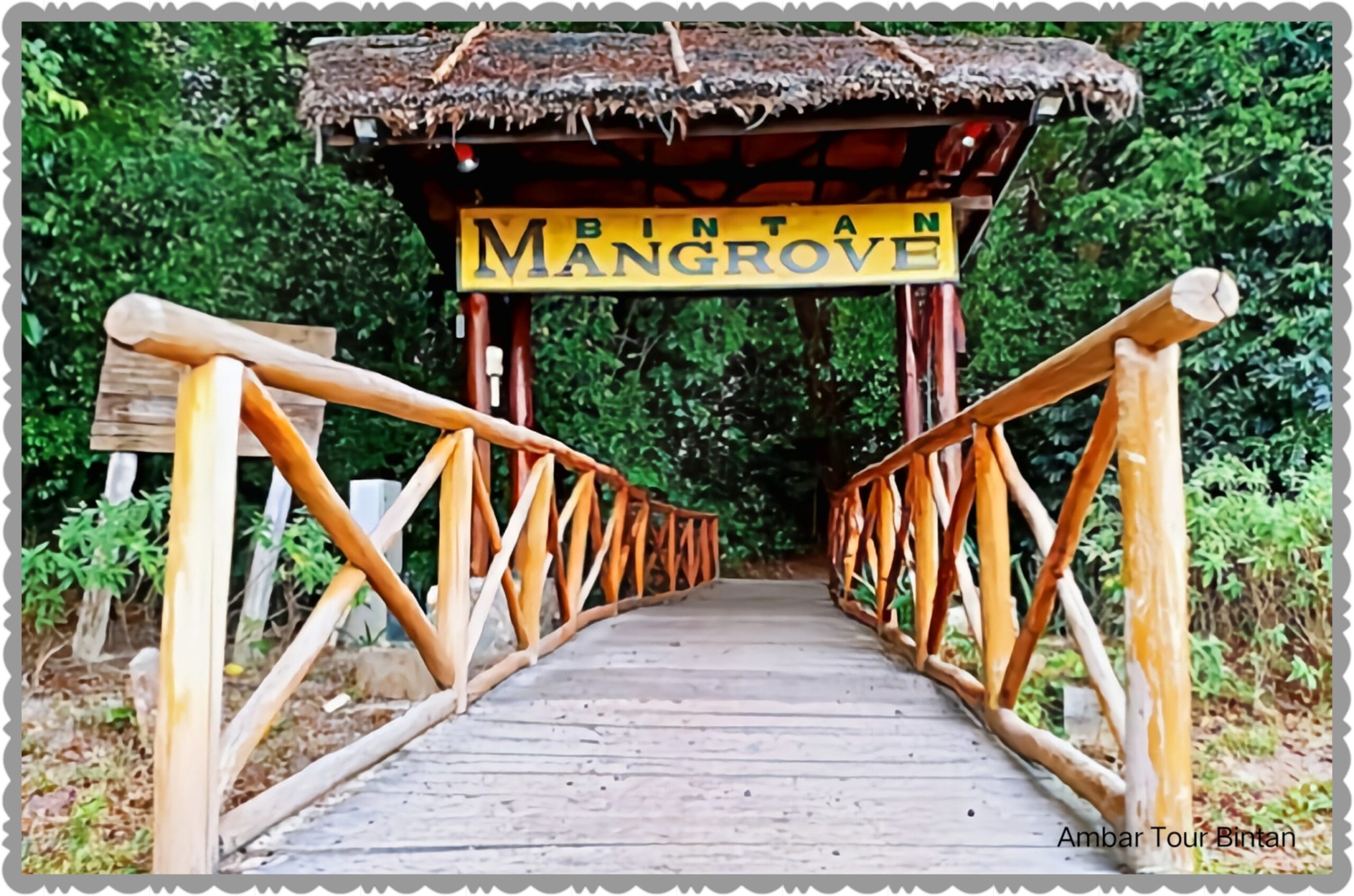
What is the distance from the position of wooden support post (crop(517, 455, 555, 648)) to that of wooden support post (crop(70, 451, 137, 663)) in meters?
0.83

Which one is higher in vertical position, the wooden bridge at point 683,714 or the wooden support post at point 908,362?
the wooden support post at point 908,362

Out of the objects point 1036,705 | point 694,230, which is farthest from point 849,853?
point 694,230

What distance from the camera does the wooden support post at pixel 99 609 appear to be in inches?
67.6

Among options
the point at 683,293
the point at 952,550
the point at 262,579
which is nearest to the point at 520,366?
the point at 683,293

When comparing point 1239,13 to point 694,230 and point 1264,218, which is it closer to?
point 1264,218

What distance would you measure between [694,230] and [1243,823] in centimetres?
224

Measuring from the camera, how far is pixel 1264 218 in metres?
2.15

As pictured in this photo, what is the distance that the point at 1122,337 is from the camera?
0.92 m

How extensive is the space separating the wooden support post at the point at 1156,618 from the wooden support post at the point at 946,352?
202cm

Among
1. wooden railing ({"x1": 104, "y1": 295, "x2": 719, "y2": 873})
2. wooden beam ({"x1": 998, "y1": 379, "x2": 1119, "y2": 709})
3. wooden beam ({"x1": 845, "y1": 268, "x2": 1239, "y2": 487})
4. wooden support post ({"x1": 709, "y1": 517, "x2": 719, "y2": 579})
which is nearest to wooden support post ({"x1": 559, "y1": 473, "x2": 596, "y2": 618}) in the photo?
wooden railing ({"x1": 104, "y1": 295, "x2": 719, "y2": 873})

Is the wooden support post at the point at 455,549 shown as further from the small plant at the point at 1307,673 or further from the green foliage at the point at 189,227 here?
the small plant at the point at 1307,673

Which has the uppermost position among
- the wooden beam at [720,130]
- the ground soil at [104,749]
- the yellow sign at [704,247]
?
the wooden beam at [720,130]

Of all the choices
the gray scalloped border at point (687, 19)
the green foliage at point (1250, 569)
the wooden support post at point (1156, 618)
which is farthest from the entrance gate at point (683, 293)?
the green foliage at point (1250, 569)

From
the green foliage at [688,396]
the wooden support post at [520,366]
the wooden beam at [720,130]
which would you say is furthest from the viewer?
the green foliage at [688,396]
